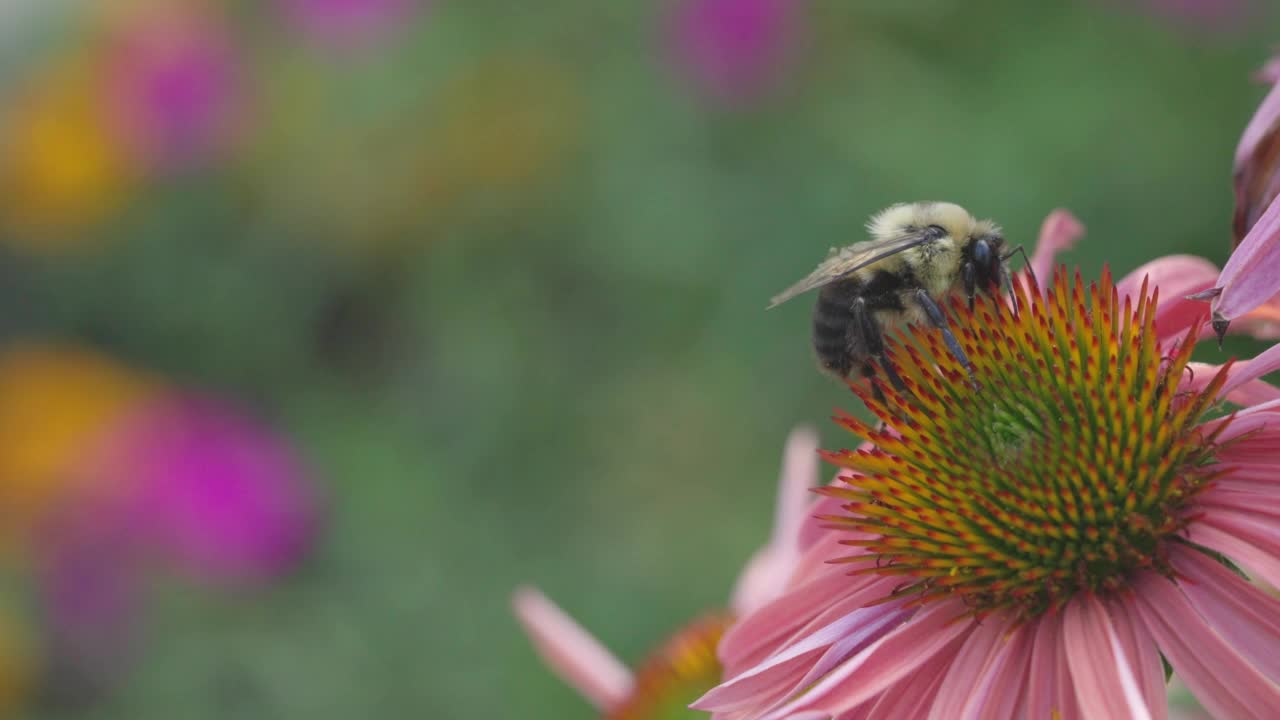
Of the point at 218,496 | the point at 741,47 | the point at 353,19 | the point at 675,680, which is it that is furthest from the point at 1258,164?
the point at 353,19

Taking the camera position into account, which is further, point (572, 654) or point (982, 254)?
point (572, 654)

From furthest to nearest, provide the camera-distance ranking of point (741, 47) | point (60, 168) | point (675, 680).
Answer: point (60, 168) → point (741, 47) → point (675, 680)

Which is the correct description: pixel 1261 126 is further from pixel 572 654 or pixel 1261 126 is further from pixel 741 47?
pixel 741 47

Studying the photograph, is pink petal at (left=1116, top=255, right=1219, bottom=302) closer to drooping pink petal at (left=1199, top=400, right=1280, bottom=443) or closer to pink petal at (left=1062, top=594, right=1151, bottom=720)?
drooping pink petal at (left=1199, top=400, right=1280, bottom=443)

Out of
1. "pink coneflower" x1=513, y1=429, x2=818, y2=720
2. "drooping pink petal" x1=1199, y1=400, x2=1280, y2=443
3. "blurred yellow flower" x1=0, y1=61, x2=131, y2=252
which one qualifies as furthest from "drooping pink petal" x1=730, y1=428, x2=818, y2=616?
"blurred yellow flower" x1=0, y1=61, x2=131, y2=252

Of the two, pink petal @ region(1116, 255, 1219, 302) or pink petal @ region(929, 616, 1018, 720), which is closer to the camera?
pink petal @ region(929, 616, 1018, 720)

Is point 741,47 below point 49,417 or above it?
below

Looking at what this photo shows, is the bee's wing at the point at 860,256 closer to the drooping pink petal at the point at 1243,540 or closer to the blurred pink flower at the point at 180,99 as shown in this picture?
the drooping pink petal at the point at 1243,540

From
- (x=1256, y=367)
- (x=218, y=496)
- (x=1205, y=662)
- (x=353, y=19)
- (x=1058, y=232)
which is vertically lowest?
(x=1205, y=662)
